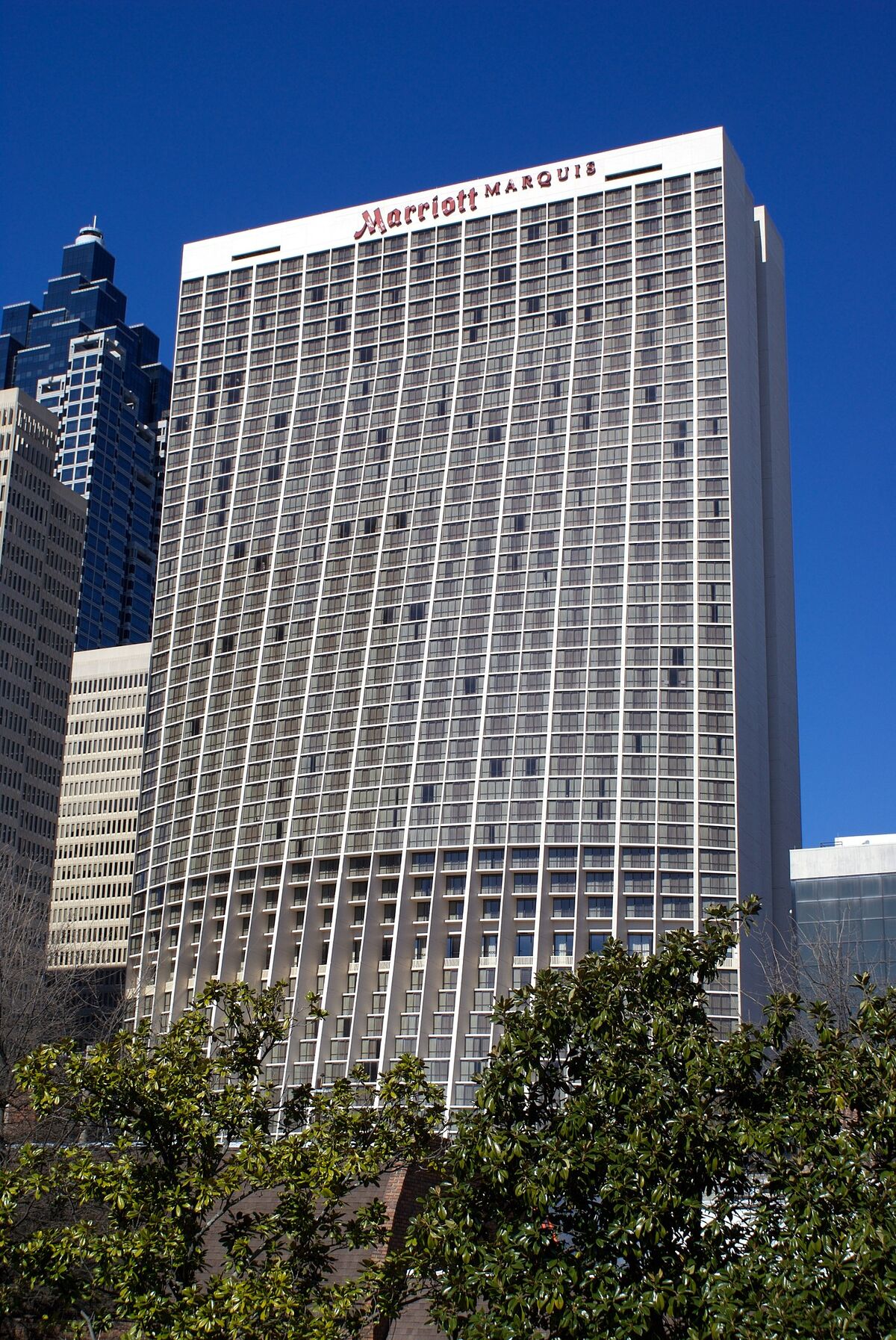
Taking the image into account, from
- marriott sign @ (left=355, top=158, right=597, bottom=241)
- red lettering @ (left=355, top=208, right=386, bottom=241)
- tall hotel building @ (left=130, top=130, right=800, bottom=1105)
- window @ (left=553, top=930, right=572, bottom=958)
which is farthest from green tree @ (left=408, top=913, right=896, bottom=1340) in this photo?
red lettering @ (left=355, top=208, right=386, bottom=241)

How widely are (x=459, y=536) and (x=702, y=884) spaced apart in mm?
40388

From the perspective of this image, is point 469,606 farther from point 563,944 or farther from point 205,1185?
point 205,1185

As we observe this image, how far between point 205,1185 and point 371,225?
139995mm

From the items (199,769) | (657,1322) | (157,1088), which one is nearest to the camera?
(657,1322)

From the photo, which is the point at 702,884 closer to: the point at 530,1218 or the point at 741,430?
the point at 741,430

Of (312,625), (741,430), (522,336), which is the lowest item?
(312,625)

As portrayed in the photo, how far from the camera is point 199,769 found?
161 m

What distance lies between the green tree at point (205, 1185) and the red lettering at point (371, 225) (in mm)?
131876

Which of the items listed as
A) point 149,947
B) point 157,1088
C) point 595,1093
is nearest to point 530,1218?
point 595,1093

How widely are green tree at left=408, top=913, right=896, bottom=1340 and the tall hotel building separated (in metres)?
88.3

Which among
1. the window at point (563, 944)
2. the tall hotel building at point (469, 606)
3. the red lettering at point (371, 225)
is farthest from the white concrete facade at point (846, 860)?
the red lettering at point (371, 225)

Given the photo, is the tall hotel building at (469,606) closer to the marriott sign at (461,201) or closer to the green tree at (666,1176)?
the marriott sign at (461,201)

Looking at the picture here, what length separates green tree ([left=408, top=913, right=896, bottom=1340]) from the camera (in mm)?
37344

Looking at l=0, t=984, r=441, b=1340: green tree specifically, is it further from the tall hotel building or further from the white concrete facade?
the tall hotel building
